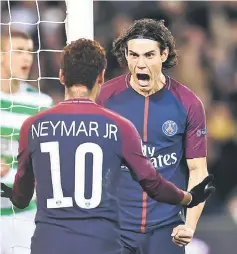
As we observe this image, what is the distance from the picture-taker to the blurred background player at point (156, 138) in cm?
455

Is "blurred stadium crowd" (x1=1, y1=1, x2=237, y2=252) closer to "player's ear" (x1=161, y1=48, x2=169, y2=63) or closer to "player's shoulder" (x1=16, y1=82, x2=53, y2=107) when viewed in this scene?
"player's shoulder" (x1=16, y1=82, x2=53, y2=107)

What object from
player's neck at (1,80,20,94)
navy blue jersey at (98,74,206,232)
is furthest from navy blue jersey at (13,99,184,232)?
player's neck at (1,80,20,94)

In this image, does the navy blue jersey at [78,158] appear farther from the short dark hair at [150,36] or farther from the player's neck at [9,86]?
the player's neck at [9,86]

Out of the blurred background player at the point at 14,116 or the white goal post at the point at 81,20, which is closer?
the white goal post at the point at 81,20

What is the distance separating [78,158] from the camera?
11.6 ft

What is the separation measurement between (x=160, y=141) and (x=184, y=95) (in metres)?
0.27

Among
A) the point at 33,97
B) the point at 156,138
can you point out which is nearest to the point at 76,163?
the point at 156,138

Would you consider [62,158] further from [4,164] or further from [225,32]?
[225,32]

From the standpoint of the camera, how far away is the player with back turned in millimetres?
3545

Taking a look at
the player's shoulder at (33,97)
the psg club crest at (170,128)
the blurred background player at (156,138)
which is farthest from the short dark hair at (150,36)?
the player's shoulder at (33,97)

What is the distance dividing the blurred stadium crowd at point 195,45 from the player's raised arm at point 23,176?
460 cm

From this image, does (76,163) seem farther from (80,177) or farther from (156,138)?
(156,138)

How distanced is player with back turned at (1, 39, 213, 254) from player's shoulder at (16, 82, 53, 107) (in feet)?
7.84

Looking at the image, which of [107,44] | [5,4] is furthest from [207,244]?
[5,4]
